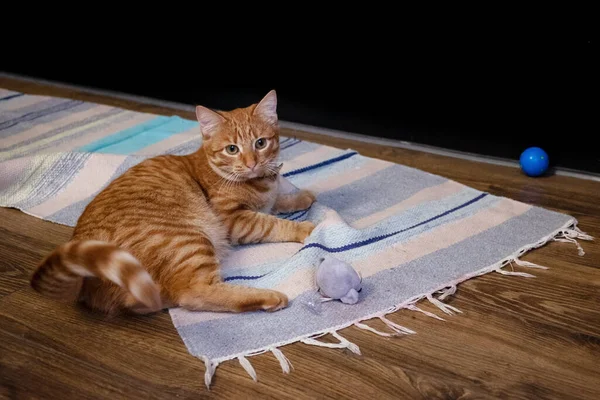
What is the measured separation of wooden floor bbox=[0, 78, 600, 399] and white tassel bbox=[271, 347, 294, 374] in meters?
0.01

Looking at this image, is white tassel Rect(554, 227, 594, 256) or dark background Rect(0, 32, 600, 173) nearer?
white tassel Rect(554, 227, 594, 256)

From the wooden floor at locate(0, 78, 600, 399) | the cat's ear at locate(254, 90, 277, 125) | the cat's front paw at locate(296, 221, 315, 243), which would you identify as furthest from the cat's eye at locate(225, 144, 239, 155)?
the wooden floor at locate(0, 78, 600, 399)

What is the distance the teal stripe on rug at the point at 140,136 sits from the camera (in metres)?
2.81

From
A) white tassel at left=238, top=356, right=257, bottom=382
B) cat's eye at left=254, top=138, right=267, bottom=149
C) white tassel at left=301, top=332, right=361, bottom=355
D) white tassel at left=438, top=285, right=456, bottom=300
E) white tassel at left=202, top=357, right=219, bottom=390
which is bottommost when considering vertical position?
white tassel at left=202, top=357, right=219, bottom=390

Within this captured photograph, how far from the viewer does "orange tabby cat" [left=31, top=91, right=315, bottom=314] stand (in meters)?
1.37

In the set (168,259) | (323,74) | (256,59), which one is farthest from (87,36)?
(168,259)

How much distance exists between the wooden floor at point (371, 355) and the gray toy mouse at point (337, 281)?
0.10 meters

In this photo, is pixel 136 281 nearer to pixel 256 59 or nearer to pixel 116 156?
pixel 116 156

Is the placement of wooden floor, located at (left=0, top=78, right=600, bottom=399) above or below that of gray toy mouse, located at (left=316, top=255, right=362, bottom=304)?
below

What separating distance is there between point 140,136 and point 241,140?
1.26 metres

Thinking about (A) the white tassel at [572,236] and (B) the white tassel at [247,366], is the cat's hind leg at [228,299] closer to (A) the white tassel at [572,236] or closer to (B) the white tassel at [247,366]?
(B) the white tassel at [247,366]

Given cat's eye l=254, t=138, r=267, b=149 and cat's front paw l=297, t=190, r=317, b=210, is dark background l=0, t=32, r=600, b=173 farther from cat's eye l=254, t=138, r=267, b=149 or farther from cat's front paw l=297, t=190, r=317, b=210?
cat's eye l=254, t=138, r=267, b=149

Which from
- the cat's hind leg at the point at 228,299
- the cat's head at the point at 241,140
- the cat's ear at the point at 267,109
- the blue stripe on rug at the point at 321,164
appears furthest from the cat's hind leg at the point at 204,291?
the blue stripe on rug at the point at 321,164

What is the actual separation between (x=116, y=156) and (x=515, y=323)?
64.6 inches
